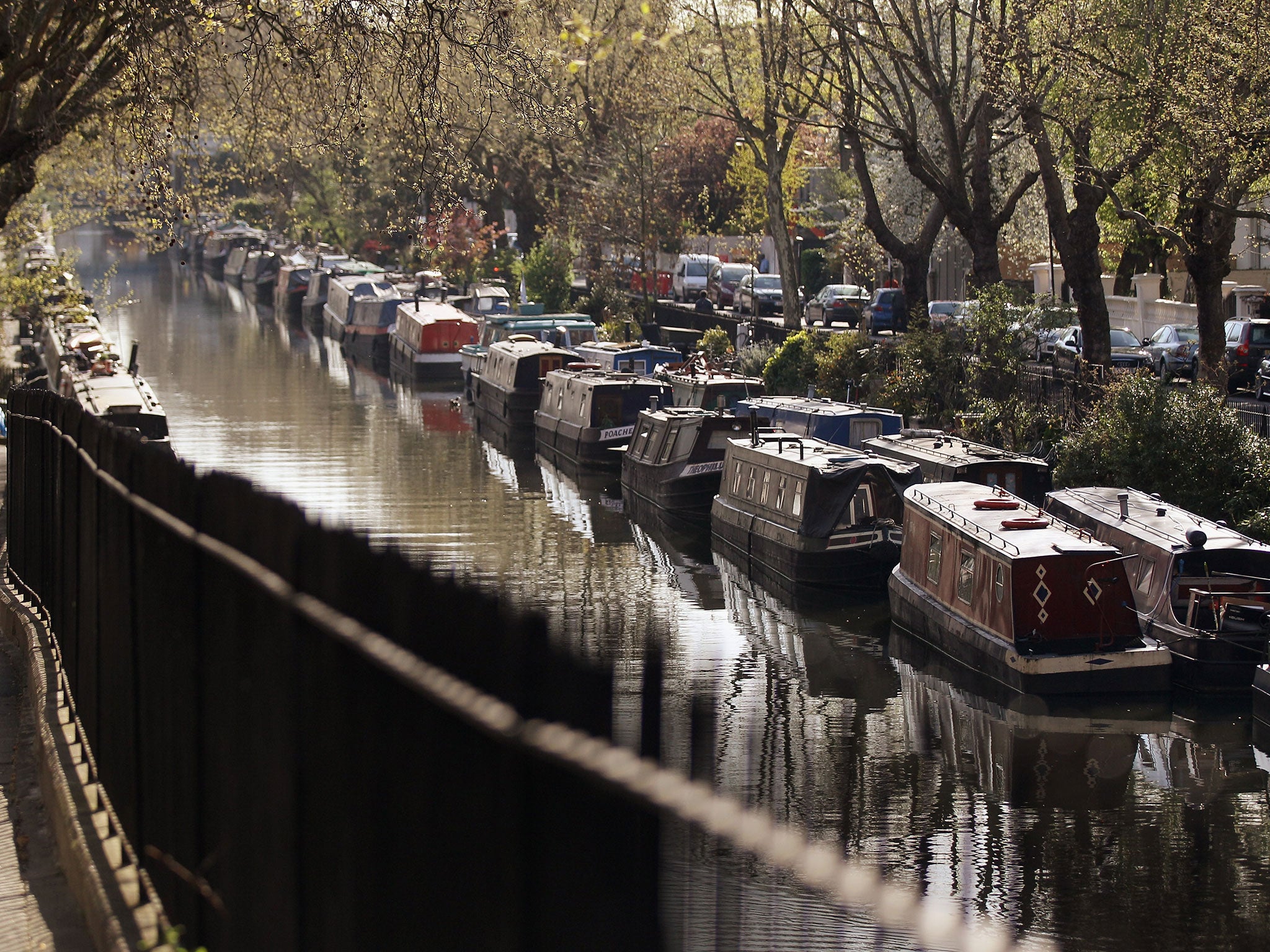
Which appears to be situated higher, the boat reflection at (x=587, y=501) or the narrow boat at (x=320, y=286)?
the narrow boat at (x=320, y=286)

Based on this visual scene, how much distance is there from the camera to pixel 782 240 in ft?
146

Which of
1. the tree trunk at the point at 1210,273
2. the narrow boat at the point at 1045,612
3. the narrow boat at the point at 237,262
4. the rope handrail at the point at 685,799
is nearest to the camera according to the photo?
the rope handrail at the point at 685,799

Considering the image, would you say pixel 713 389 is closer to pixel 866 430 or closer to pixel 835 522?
pixel 866 430

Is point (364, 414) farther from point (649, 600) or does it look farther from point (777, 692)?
point (777, 692)

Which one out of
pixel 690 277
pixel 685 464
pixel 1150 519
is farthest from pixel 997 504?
pixel 690 277

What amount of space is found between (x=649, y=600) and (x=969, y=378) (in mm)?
10268

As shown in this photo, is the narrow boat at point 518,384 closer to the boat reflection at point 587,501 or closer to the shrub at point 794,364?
the boat reflection at point 587,501

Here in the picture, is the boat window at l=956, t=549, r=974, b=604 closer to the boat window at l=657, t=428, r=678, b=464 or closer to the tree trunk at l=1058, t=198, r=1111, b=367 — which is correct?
the tree trunk at l=1058, t=198, r=1111, b=367

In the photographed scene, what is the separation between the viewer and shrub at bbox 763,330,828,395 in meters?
39.5

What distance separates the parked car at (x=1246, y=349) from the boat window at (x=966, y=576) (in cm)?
1950

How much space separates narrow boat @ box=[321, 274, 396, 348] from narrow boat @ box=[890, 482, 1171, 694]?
4501 centimetres

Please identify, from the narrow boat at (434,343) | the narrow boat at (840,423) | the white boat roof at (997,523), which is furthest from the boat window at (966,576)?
the narrow boat at (434,343)

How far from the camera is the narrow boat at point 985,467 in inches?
965

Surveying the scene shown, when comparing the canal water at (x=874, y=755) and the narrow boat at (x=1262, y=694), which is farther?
the narrow boat at (x=1262, y=694)
